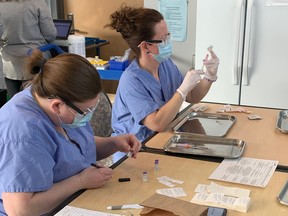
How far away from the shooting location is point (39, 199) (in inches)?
48.3

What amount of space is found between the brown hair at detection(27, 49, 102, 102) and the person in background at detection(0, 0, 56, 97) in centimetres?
181

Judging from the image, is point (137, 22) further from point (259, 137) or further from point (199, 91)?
point (259, 137)

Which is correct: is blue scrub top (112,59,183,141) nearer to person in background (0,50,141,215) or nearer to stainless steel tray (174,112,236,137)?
stainless steel tray (174,112,236,137)

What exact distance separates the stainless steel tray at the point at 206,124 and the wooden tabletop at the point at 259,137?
0.03 meters

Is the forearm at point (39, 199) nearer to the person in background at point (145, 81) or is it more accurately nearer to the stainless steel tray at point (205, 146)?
the stainless steel tray at point (205, 146)

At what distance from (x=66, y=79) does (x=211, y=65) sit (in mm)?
1010

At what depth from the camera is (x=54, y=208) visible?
4.08 feet

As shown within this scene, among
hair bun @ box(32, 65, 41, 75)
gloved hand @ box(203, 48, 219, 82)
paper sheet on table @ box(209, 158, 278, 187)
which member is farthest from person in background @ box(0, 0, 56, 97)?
paper sheet on table @ box(209, 158, 278, 187)

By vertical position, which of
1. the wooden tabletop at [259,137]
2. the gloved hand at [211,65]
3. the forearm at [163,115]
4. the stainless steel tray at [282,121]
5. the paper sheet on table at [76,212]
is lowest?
the paper sheet on table at [76,212]

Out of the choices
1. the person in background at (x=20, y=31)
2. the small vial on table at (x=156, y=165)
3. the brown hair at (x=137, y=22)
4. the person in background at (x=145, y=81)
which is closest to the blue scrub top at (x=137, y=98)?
the person in background at (x=145, y=81)

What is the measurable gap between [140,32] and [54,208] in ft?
3.28

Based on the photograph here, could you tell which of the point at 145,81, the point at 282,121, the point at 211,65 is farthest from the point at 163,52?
the point at 282,121

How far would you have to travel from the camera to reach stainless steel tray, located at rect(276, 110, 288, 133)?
72.0 inches

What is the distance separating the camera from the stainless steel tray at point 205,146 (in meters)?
1.60
